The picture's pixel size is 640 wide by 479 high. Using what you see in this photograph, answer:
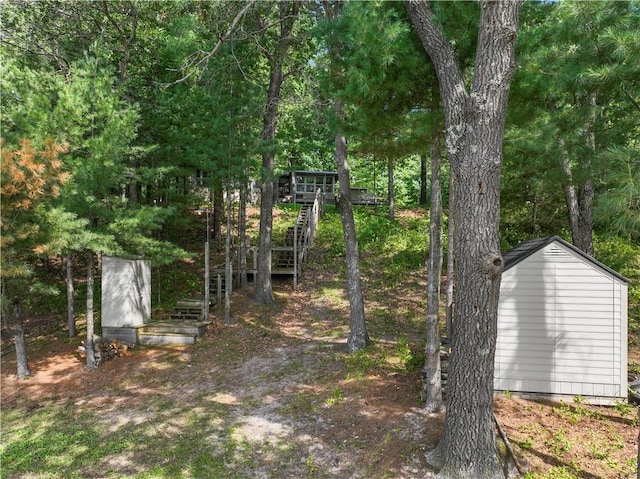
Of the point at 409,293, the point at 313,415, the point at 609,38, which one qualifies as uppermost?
the point at 609,38

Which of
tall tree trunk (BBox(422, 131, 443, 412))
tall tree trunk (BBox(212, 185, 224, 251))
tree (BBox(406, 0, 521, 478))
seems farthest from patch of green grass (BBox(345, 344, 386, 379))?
tall tree trunk (BBox(212, 185, 224, 251))

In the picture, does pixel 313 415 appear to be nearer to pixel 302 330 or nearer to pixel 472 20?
pixel 302 330

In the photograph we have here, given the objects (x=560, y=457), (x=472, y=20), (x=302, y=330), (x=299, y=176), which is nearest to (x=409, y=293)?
(x=302, y=330)

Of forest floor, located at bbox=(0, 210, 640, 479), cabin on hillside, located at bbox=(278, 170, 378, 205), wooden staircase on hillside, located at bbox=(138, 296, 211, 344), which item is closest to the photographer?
forest floor, located at bbox=(0, 210, 640, 479)

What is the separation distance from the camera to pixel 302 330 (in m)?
11.1

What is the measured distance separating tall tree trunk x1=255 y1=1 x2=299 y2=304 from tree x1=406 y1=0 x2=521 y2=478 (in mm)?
7405

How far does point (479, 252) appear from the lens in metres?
4.77

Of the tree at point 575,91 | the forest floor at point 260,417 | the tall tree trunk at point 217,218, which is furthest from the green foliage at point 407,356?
the tall tree trunk at point 217,218

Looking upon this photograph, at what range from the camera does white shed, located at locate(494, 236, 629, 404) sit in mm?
6816

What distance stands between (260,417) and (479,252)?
4373 mm

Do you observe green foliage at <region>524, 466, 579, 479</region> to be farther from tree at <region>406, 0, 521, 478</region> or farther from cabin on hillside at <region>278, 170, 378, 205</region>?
cabin on hillside at <region>278, 170, 378, 205</region>

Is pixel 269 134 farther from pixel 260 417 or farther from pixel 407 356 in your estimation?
pixel 260 417

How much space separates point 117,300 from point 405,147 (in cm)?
778

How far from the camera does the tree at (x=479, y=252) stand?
469cm
